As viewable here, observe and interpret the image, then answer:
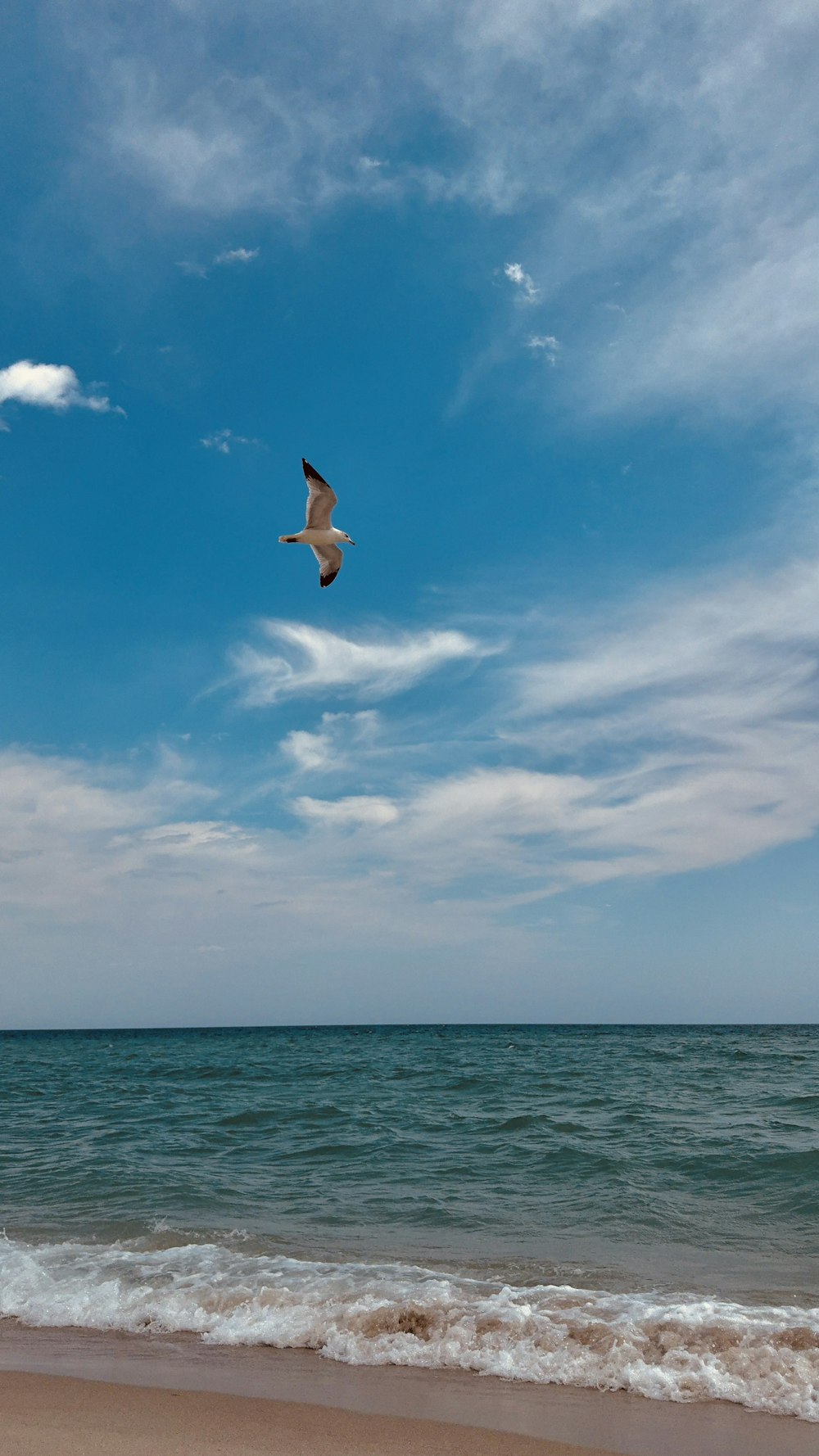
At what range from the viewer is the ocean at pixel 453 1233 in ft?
19.6

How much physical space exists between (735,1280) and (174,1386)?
4492mm

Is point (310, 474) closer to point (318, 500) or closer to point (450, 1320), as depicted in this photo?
point (318, 500)

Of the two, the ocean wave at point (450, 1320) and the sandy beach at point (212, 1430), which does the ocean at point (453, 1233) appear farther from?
the sandy beach at point (212, 1430)

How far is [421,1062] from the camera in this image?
3306 cm

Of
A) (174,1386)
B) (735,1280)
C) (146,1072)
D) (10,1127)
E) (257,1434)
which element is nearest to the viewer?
(257,1434)

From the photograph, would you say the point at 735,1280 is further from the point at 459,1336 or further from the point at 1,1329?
the point at 1,1329

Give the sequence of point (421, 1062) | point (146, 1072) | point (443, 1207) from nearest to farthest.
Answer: point (443, 1207) < point (146, 1072) < point (421, 1062)

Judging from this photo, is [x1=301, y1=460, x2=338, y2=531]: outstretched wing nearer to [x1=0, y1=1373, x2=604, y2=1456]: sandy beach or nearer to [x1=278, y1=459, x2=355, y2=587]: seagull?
[x1=278, y1=459, x2=355, y2=587]: seagull

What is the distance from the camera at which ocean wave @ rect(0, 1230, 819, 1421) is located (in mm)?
5500

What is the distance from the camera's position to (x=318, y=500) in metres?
10.8

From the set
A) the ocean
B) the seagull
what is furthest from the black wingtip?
the ocean

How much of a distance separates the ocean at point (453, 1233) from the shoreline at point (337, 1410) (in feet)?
0.69

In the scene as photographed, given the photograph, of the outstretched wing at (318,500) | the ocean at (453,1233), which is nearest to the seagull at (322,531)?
the outstretched wing at (318,500)

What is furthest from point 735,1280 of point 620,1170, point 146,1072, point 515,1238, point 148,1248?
point 146,1072
